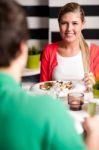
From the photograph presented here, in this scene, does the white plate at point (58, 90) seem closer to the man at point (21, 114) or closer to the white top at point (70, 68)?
the white top at point (70, 68)

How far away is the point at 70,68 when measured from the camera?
258cm

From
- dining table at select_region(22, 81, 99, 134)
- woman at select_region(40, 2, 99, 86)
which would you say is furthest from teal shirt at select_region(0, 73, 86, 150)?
woman at select_region(40, 2, 99, 86)

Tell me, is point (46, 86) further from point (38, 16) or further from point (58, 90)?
point (38, 16)

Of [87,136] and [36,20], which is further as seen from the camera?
[36,20]

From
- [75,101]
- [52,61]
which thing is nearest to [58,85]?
[75,101]

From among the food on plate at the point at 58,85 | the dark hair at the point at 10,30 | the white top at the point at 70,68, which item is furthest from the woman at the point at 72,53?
the dark hair at the point at 10,30

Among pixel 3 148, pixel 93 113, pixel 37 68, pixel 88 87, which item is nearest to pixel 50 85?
pixel 88 87

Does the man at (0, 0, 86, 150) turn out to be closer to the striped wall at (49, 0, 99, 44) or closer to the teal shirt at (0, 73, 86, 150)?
the teal shirt at (0, 73, 86, 150)

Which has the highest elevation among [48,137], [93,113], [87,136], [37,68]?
[48,137]

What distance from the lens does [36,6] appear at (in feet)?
11.3

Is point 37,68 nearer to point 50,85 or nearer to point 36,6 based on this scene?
point 36,6

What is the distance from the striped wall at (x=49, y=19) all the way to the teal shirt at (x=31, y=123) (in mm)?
2431

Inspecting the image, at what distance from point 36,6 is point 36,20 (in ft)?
0.43

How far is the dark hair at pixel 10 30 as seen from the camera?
0.89m
